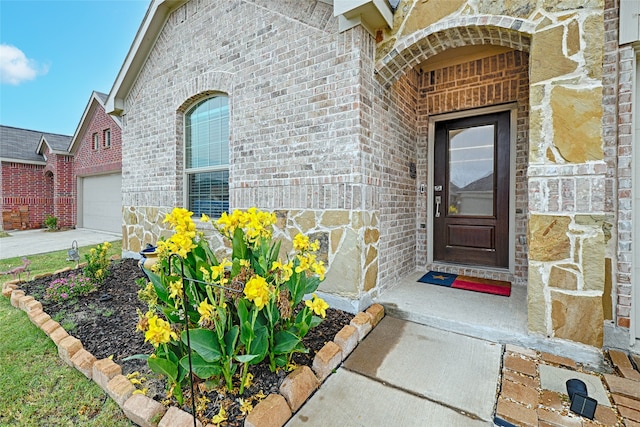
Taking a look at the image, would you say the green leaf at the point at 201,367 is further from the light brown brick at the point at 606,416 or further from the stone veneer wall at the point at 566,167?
the stone veneer wall at the point at 566,167

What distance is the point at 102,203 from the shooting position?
12.1 metres

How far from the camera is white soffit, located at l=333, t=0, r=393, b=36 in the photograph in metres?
2.79

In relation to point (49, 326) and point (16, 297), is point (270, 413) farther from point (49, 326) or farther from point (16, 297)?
point (16, 297)

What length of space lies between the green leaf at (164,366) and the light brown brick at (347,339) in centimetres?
121

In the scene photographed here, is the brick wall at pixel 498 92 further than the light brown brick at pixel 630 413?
Yes

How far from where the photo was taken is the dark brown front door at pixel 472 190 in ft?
13.3

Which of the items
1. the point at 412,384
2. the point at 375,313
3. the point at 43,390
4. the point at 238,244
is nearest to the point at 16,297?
the point at 43,390

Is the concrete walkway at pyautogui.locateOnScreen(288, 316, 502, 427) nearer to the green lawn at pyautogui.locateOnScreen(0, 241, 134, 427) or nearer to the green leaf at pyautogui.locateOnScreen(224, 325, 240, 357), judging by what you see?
the green leaf at pyautogui.locateOnScreen(224, 325, 240, 357)

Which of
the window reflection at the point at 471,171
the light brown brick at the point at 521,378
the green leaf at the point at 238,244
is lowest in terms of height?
the light brown brick at the point at 521,378

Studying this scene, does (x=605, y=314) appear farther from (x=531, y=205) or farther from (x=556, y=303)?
(x=531, y=205)

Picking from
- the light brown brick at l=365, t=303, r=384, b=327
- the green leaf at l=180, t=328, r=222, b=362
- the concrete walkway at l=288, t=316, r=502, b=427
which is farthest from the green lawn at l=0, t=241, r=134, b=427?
the light brown brick at l=365, t=303, r=384, b=327

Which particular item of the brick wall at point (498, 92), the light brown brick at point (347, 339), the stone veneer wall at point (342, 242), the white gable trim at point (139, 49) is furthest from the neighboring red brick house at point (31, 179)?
the brick wall at point (498, 92)

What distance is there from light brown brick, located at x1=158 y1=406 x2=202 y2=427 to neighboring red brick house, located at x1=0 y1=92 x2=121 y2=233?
11593mm

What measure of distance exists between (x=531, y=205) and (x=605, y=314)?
1112mm
